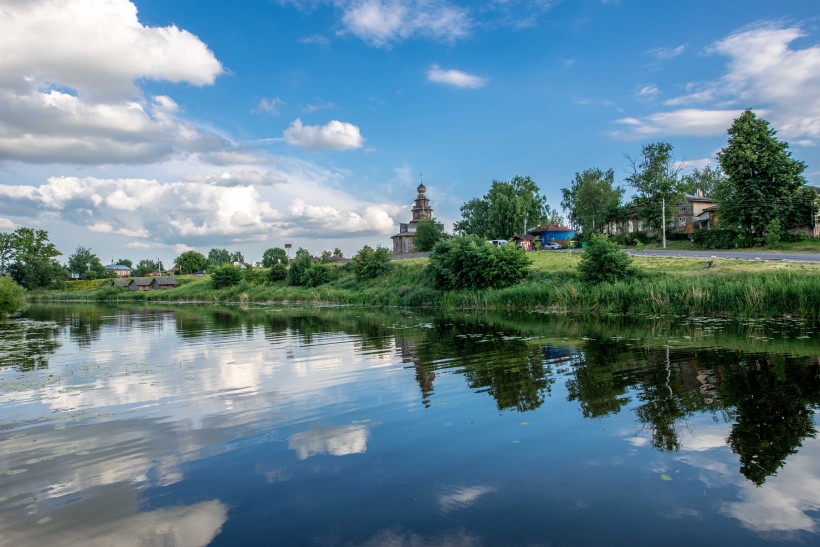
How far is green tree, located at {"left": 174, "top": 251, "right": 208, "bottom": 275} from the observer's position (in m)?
148

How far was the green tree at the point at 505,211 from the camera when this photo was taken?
81688 millimetres

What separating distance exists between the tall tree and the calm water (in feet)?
146

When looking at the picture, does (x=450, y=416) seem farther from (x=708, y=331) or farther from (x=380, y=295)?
(x=380, y=295)

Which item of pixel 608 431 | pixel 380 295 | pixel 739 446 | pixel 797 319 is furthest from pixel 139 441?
pixel 380 295

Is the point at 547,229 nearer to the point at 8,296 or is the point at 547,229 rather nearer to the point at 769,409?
the point at 8,296

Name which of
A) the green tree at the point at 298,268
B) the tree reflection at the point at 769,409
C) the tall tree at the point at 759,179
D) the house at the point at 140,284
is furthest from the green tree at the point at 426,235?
the tree reflection at the point at 769,409

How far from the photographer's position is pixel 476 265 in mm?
43594

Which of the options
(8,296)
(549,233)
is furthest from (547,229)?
(8,296)

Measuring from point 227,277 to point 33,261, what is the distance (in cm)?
6400

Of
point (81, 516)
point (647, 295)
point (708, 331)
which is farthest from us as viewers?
point (647, 295)

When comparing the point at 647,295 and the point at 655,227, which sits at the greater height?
the point at 655,227

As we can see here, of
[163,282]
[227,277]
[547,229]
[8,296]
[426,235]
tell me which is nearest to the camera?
[8,296]

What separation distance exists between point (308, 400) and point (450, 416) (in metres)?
3.31

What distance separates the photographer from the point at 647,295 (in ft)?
96.7
